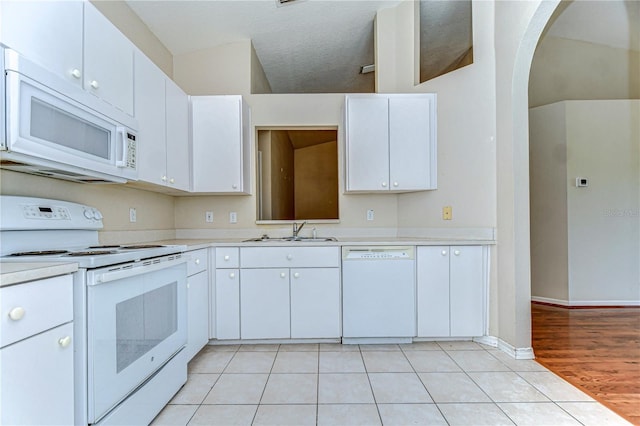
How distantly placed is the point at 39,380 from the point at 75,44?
4.71 feet

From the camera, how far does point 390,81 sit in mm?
3096

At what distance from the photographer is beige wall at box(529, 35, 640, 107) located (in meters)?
3.88

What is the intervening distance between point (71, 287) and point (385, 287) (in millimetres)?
2000

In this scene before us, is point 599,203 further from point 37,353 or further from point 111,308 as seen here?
point 37,353

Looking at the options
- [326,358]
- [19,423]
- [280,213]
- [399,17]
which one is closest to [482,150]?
[399,17]

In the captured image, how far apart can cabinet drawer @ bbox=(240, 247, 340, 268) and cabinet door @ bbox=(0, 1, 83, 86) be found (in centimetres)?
154

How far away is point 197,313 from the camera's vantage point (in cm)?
227

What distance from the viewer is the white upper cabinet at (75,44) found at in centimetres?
120

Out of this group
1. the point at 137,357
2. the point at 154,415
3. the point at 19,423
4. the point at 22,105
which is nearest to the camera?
the point at 19,423

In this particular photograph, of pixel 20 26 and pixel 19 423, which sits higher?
pixel 20 26

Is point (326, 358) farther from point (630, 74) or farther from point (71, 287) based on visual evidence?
point (630, 74)

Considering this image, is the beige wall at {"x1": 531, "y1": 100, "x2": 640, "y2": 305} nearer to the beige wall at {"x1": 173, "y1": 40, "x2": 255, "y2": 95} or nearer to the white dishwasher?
the white dishwasher

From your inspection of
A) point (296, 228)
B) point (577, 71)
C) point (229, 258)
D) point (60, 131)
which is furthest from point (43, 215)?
point (577, 71)

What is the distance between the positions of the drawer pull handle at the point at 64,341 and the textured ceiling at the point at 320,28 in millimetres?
2475
